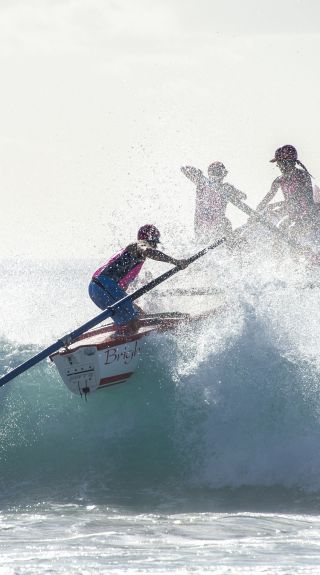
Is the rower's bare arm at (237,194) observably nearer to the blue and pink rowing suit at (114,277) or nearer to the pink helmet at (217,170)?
the pink helmet at (217,170)

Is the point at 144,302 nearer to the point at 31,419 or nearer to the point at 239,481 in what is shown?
the point at 31,419

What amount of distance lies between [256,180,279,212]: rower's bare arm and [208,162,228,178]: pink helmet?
1.00m

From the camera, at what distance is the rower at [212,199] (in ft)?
44.3

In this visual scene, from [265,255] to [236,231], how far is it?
67cm

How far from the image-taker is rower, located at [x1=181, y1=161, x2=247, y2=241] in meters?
13.5

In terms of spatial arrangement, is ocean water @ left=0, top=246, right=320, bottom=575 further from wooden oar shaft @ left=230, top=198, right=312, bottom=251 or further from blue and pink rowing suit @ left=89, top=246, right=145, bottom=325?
blue and pink rowing suit @ left=89, top=246, right=145, bottom=325

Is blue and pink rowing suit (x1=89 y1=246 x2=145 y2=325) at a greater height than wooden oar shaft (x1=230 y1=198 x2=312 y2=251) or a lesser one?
lesser

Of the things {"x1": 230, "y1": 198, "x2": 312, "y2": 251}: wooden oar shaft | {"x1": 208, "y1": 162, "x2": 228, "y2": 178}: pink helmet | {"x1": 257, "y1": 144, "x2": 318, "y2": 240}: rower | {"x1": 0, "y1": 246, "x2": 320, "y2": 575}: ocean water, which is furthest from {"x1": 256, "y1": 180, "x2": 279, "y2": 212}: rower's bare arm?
{"x1": 0, "y1": 246, "x2": 320, "y2": 575}: ocean water

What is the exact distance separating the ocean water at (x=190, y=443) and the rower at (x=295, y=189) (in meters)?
1.06

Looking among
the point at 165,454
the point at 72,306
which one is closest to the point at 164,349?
the point at 165,454

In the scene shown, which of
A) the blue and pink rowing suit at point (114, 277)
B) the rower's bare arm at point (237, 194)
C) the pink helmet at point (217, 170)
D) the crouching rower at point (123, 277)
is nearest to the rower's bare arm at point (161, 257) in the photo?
the crouching rower at point (123, 277)

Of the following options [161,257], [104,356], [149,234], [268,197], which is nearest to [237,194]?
[268,197]

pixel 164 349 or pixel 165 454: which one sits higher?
pixel 164 349

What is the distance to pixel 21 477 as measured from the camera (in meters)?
9.36
